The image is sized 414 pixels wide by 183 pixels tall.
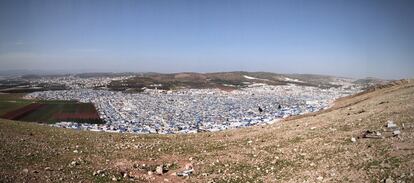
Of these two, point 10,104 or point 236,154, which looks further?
point 10,104

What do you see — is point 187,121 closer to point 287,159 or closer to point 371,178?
point 287,159

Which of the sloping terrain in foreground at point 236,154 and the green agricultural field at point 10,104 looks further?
the green agricultural field at point 10,104

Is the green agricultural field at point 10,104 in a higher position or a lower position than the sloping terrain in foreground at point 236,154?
lower

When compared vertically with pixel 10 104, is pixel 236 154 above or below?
above

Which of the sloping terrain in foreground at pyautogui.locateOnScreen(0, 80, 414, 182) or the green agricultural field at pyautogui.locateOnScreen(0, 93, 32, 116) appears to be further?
the green agricultural field at pyautogui.locateOnScreen(0, 93, 32, 116)

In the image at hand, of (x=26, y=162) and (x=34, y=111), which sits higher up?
→ (x=26, y=162)

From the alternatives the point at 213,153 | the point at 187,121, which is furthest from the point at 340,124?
the point at 187,121

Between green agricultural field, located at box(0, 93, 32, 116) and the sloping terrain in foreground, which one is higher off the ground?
the sloping terrain in foreground

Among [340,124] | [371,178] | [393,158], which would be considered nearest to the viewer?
[371,178]
